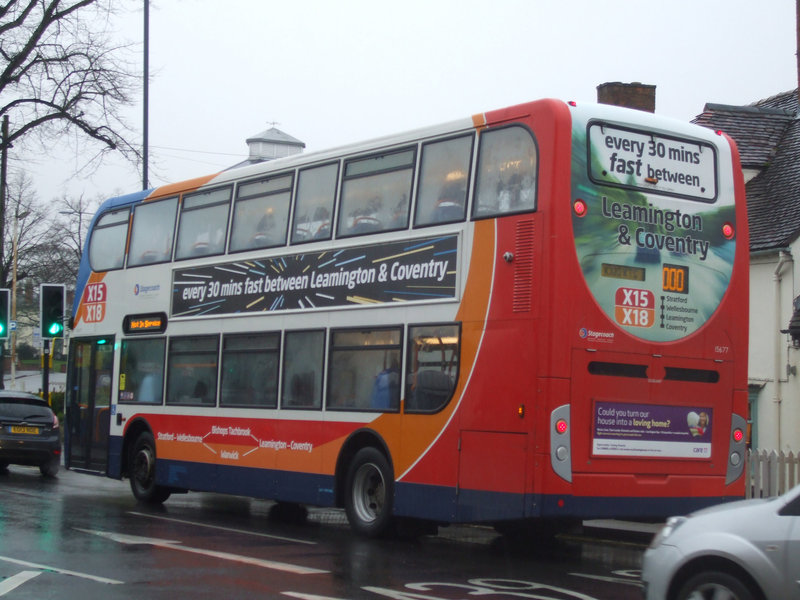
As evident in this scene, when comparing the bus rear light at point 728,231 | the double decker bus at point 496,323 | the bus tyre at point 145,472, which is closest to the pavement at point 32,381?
the bus tyre at point 145,472

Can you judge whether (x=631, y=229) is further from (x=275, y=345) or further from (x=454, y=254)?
(x=275, y=345)

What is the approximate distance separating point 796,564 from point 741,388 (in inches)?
236

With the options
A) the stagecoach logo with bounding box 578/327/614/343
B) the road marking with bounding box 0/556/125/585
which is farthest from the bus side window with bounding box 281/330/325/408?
the road marking with bounding box 0/556/125/585

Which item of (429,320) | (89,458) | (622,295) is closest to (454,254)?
(429,320)

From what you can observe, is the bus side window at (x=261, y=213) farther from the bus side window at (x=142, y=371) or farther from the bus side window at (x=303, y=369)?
the bus side window at (x=142, y=371)

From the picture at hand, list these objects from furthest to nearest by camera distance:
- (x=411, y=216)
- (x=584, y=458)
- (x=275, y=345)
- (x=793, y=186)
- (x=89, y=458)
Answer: (x=793, y=186) < (x=89, y=458) < (x=275, y=345) < (x=411, y=216) < (x=584, y=458)

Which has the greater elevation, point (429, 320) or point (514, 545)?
point (429, 320)

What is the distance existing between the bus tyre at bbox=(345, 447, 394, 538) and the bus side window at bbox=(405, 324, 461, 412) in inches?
34.3

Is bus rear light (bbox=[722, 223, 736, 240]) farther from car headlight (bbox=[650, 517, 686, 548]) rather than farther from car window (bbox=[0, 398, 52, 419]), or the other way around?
car window (bbox=[0, 398, 52, 419])

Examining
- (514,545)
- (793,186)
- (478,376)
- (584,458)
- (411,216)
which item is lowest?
(514,545)

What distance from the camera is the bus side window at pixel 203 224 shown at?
1645 cm

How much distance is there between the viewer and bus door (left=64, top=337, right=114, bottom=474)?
19062 mm

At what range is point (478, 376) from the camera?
38.8 feet

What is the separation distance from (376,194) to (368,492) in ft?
11.7
